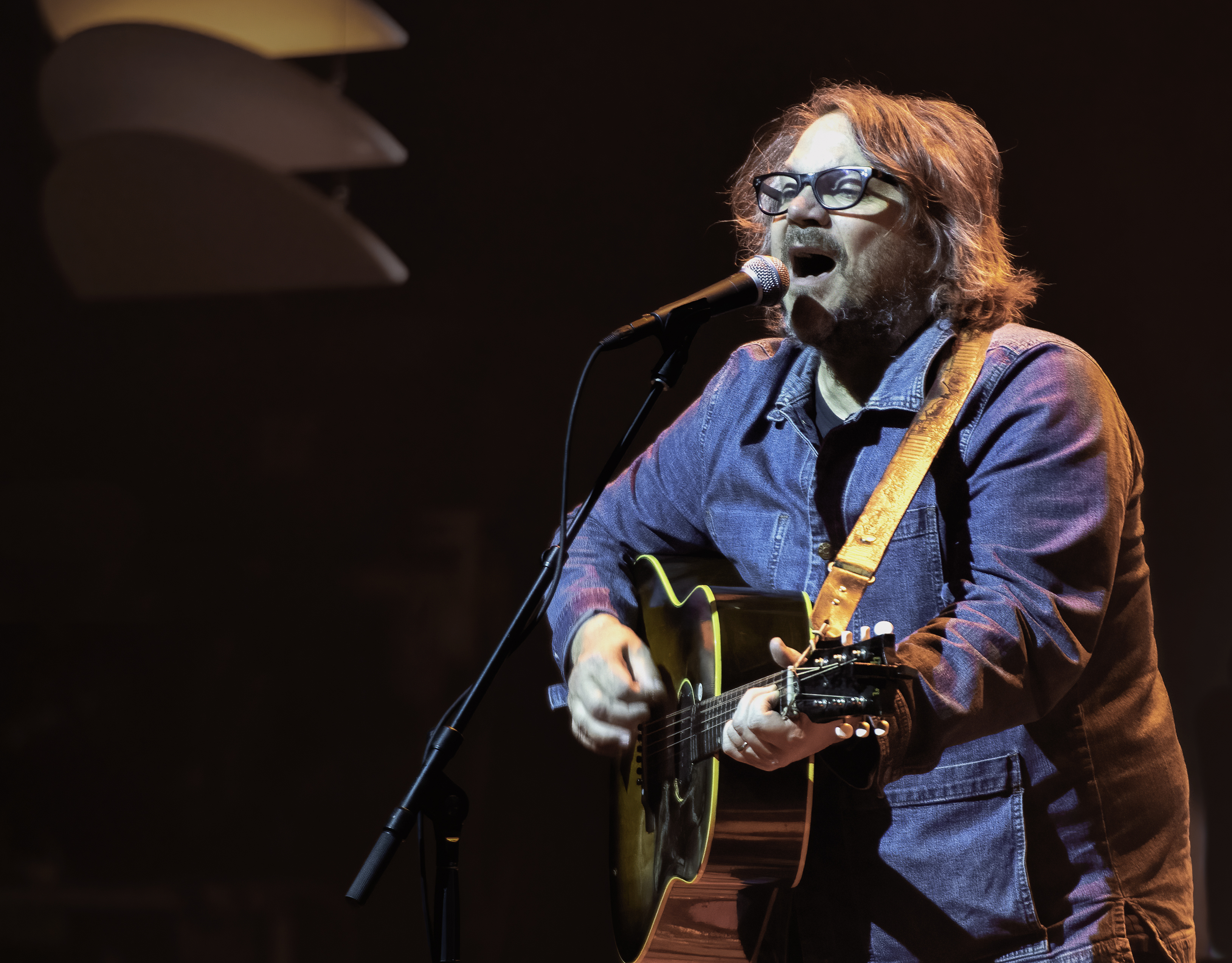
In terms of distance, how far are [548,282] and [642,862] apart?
1.67 m

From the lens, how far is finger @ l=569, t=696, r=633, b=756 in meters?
1.78

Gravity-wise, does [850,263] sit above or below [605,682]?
above

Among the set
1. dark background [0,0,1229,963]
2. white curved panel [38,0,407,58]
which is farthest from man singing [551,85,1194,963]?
white curved panel [38,0,407,58]

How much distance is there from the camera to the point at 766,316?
2.31 m

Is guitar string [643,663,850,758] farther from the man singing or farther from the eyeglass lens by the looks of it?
the eyeglass lens

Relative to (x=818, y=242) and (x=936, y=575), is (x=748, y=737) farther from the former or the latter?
(x=818, y=242)

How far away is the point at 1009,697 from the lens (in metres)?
1.28

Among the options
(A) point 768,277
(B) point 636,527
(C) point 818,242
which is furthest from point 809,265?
(B) point 636,527

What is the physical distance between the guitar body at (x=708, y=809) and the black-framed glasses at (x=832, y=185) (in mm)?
648

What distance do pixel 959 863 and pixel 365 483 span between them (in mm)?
1965

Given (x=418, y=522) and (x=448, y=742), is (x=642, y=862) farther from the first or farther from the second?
(x=418, y=522)

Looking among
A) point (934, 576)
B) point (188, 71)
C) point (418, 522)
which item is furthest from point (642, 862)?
point (188, 71)

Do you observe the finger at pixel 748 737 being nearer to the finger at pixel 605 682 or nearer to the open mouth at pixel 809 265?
the finger at pixel 605 682

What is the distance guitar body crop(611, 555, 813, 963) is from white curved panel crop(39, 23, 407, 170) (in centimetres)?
180
